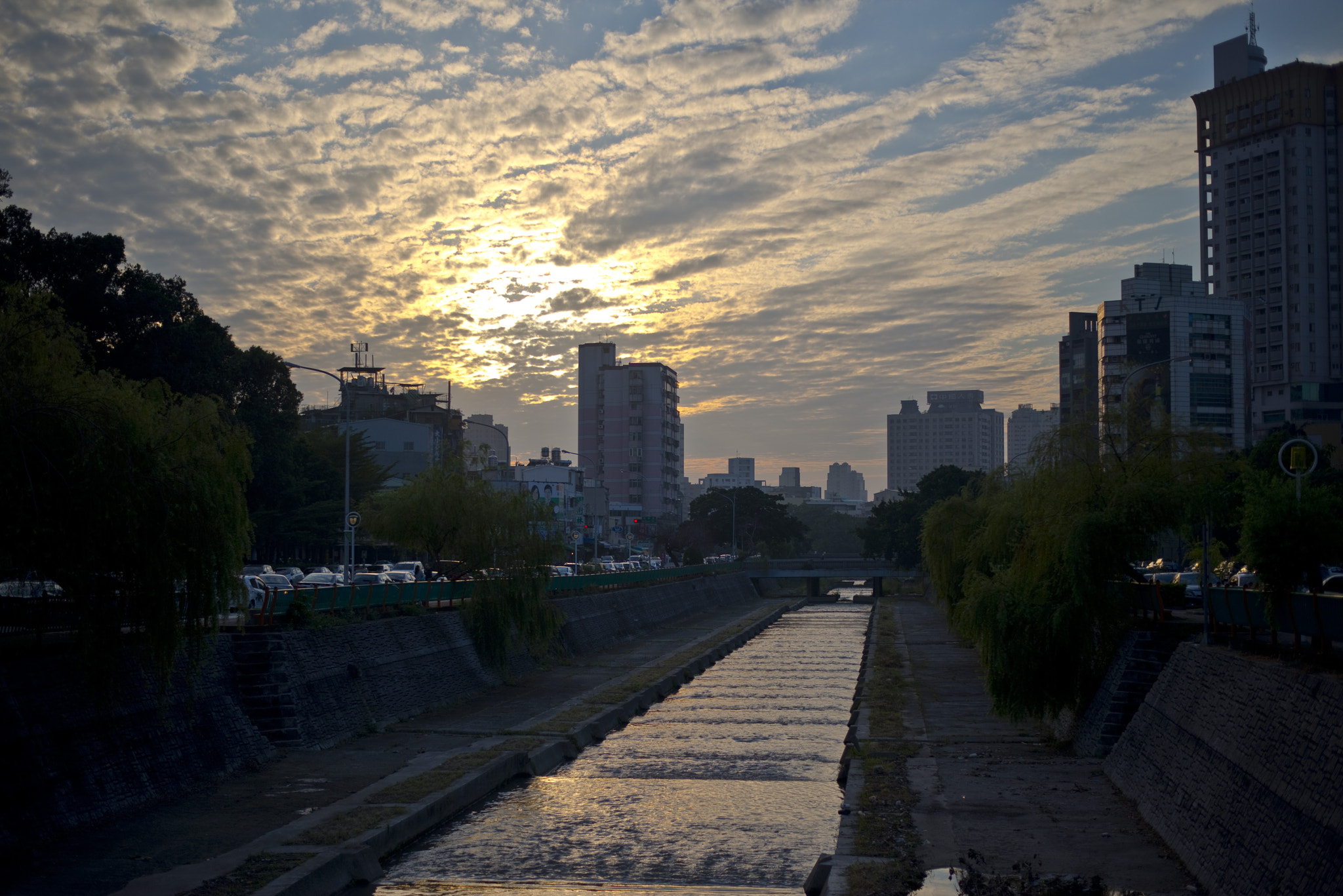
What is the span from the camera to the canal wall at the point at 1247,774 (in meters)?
11.8

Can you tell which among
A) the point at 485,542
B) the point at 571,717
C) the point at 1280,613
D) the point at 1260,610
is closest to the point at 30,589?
the point at 571,717

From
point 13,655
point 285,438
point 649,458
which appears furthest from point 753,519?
point 13,655

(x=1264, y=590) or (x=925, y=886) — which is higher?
(x=1264, y=590)

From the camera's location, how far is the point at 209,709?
22688 mm

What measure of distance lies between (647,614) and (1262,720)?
57.1 m

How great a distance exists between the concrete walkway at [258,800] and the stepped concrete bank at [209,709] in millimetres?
459

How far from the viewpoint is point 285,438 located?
68500 millimetres

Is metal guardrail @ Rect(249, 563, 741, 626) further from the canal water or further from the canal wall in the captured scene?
the canal wall

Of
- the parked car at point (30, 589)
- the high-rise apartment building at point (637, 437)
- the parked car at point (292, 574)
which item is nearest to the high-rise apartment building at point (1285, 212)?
the high-rise apartment building at point (637, 437)

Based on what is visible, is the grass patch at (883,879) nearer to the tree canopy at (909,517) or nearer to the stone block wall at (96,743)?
the stone block wall at (96,743)

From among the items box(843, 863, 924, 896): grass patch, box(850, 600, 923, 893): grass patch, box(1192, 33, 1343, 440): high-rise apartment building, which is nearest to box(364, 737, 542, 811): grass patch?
box(850, 600, 923, 893): grass patch

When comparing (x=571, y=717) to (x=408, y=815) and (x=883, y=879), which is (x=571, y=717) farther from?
(x=883, y=879)

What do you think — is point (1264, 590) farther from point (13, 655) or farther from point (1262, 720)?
point (13, 655)

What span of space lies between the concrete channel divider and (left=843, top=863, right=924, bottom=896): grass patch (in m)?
7.45
